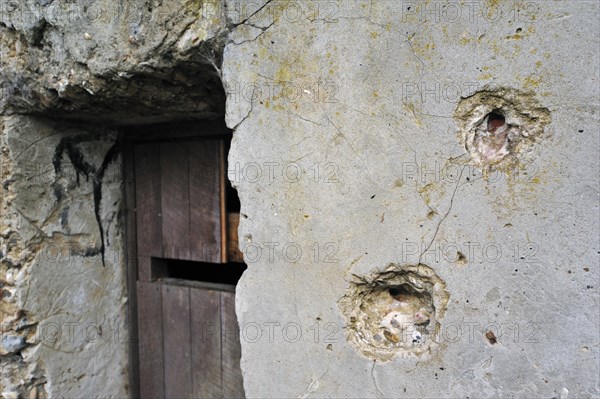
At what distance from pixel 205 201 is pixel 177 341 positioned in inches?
22.9

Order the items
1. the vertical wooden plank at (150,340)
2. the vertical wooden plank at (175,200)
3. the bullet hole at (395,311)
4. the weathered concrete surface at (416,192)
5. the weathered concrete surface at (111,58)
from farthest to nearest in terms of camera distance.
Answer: the vertical wooden plank at (150,340)
the vertical wooden plank at (175,200)
the weathered concrete surface at (111,58)
the bullet hole at (395,311)
the weathered concrete surface at (416,192)

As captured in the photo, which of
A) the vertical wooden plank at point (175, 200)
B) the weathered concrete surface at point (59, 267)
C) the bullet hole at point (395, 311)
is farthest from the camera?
the vertical wooden plank at point (175, 200)

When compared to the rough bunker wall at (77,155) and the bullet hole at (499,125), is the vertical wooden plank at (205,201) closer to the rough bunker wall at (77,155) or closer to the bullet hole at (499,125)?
the rough bunker wall at (77,155)

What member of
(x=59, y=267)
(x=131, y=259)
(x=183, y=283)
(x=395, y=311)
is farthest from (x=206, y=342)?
(x=395, y=311)

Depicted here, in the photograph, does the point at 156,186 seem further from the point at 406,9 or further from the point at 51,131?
the point at 406,9

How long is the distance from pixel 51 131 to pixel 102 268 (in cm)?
55

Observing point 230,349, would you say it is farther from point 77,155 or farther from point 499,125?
point 499,125

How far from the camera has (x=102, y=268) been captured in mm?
1676

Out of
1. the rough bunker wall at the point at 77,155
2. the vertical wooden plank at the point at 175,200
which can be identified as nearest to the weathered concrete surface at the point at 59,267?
the rough bunker wall at the point at 77,155

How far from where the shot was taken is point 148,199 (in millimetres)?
1714

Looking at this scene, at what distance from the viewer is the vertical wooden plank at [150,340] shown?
172 centimetres

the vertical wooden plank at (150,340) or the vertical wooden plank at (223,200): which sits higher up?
the vertical wooden plank at (223,200)

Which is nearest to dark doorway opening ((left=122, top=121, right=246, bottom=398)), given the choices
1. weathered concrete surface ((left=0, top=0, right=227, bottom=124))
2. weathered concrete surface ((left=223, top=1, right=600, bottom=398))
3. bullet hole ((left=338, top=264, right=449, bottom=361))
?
weathered concrete surface ((left=0, top=0, right=227, bottom=124))

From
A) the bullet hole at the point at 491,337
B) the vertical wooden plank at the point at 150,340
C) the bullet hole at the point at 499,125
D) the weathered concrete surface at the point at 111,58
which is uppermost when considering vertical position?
the weathered concrete surface at the point at 111,58
